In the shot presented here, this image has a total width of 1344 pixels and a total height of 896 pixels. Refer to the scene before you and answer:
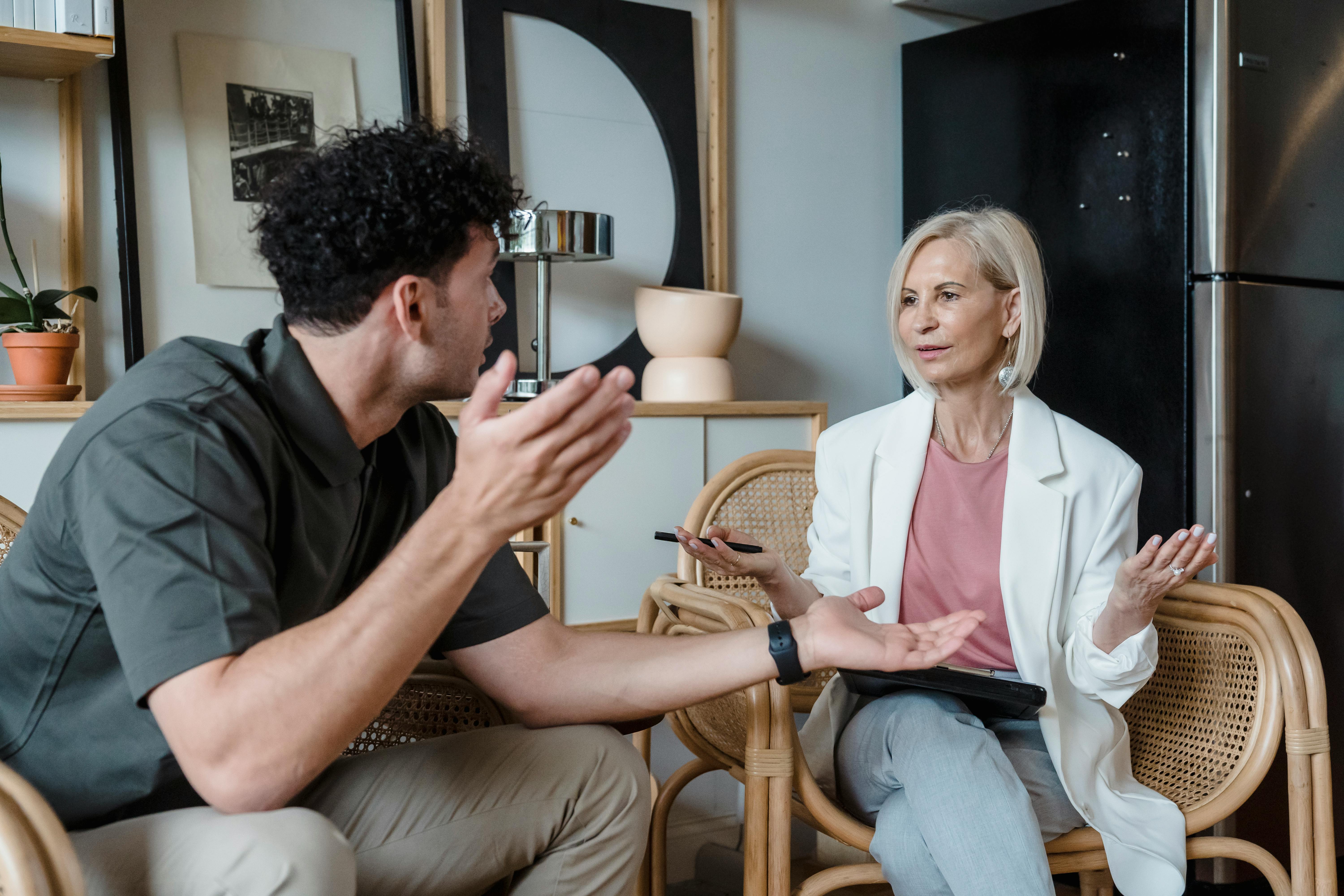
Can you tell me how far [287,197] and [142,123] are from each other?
1257 mm

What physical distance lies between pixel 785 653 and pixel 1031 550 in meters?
0.57

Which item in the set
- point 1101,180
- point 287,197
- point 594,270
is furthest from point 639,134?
point 287,197

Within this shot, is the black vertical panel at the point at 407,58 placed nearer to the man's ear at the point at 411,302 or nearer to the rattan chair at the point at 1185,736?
the rattan chair at the point at 1185,736

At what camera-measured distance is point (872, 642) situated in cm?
122

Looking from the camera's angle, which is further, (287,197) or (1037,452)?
(1037,452)

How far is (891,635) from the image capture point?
4.05 ft

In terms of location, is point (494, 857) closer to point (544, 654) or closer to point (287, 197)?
point (544, 654)

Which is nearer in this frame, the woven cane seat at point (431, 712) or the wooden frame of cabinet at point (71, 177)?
the woven cane seat at point (431, 712)

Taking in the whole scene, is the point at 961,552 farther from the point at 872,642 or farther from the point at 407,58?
Answer: the point at 407,58

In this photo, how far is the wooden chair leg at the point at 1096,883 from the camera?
186 centimetres

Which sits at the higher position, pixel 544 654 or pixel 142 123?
pixel 142 123

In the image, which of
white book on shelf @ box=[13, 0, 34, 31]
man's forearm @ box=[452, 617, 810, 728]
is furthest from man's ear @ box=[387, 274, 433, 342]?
white book on shelf @ box=[13, 0, 34, 31]

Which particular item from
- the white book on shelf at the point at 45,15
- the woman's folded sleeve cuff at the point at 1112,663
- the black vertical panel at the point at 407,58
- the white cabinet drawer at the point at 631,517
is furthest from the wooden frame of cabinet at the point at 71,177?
the woman's folded sleeve cuff at the point at 1112,663

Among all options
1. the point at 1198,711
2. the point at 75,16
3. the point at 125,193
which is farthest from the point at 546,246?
the point at 1198,711
